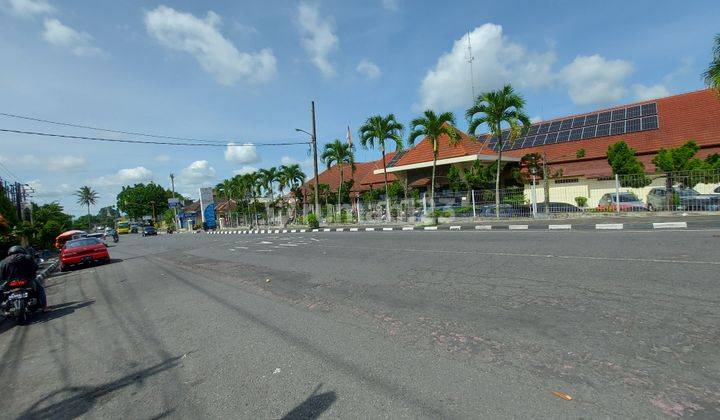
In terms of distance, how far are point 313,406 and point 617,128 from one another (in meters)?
32.5

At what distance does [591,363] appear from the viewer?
3.45 metres

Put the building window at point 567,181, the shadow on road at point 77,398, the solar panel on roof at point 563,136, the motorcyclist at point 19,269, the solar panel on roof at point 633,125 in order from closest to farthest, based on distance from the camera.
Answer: the shadow on road at point 77,398, the motorcyclist at point 19,269, the building window at point 567,181, the solar panel on roof at point 633,125, the solar panel on roof at point 563,136

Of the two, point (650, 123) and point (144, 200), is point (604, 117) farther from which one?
point (144, 200)

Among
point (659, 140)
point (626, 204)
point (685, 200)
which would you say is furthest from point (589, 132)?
point (685, 200)

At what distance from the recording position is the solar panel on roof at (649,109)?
28234 millimetres

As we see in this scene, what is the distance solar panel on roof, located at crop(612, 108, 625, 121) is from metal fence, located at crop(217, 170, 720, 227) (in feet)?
24.1

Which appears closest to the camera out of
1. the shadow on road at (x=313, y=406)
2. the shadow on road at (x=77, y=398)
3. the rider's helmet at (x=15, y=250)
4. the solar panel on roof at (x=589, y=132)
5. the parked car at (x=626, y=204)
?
the shadow on road at (x=313, y=406)

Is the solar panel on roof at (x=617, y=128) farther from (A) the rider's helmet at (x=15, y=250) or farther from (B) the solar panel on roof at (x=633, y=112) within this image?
(A) the rider's helmet at (x=15, y=250)

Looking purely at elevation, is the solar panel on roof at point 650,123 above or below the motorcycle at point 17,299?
above

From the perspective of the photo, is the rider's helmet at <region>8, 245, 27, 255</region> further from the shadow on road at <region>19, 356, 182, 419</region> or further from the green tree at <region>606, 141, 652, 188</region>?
the green tree at <region>606, 141, 652, 188</region>

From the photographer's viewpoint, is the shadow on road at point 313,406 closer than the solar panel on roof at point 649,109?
Yes

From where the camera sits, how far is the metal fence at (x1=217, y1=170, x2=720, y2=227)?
1650 centimetres

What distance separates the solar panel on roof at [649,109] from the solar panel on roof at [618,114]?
49.5 inches

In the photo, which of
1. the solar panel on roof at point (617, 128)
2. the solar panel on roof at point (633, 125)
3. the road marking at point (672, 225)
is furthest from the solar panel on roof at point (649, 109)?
the road marking at point (672, 225)
